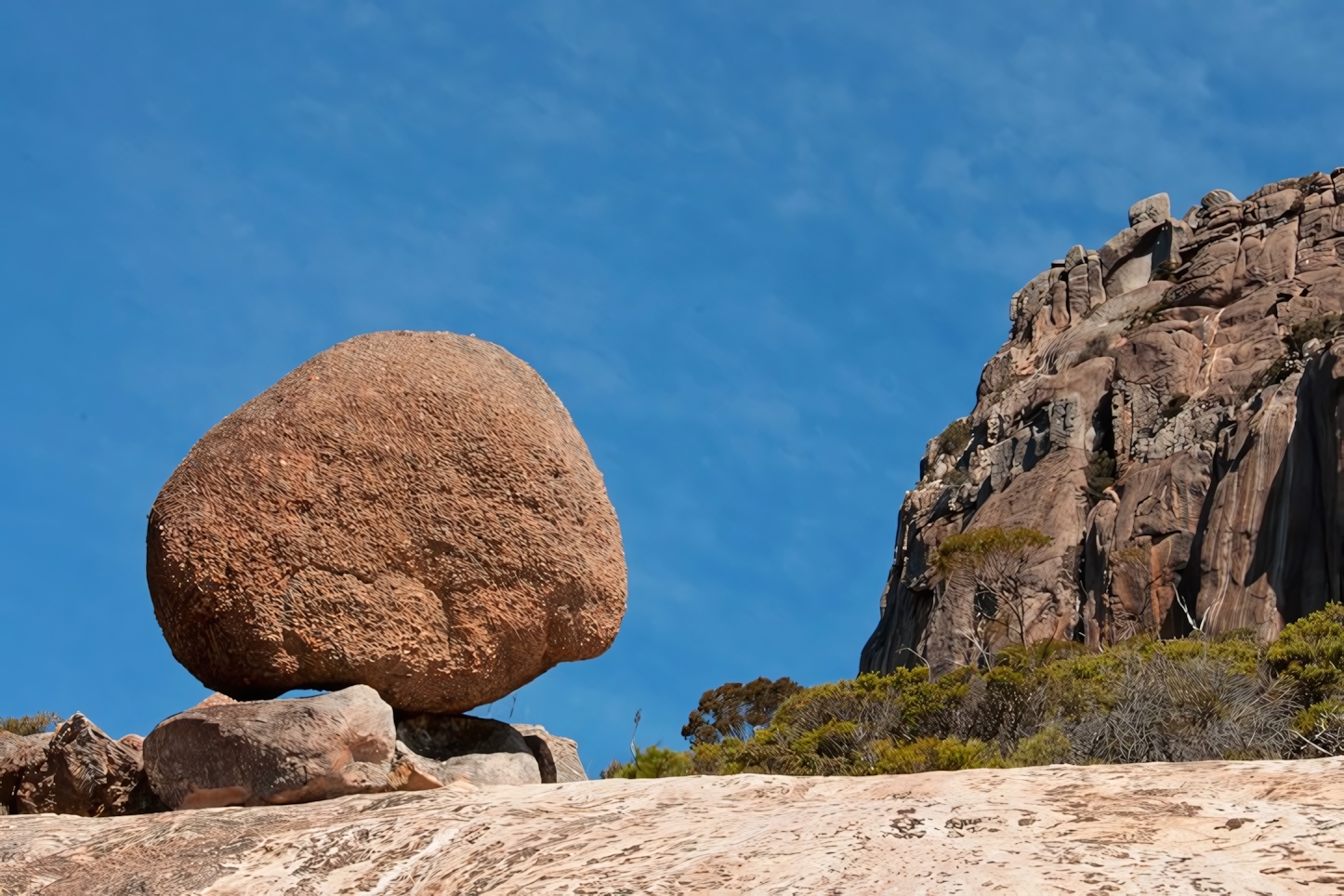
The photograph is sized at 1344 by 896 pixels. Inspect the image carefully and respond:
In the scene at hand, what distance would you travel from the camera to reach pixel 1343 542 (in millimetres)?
33438

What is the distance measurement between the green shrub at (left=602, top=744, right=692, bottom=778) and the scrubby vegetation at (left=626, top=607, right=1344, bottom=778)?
2 cm

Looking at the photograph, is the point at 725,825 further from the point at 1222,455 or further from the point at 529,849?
the point at 1222,455

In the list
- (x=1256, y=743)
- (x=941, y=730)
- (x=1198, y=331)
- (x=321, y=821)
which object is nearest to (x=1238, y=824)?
(x=321, y=821)

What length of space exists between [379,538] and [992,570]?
3650 cm

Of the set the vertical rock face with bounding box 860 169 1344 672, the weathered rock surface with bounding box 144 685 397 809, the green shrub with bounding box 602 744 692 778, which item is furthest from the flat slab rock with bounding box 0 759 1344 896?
the vertical rock face with bounding box 860 169 1344 672

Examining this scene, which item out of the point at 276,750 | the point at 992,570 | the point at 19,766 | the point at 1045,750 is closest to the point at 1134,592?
the point at 992,570

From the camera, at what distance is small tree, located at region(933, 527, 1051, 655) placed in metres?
40.8

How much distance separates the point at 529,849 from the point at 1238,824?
7.51 ft

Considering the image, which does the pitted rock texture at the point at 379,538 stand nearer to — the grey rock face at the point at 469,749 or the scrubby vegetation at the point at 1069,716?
the grey rock face at the point at 469,749

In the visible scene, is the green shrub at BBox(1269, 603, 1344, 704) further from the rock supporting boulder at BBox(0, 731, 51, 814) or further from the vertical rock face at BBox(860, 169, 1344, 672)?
the rock supporting boulder at BBox(0, 731, 51, 814)

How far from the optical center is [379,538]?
696 centimetres

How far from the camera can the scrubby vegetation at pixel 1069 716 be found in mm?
11250

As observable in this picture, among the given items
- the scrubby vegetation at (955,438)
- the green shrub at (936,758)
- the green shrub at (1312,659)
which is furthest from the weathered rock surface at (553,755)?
the scrubby vegetation at (955,438)

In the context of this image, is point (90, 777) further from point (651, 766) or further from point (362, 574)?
point (651, 766)
